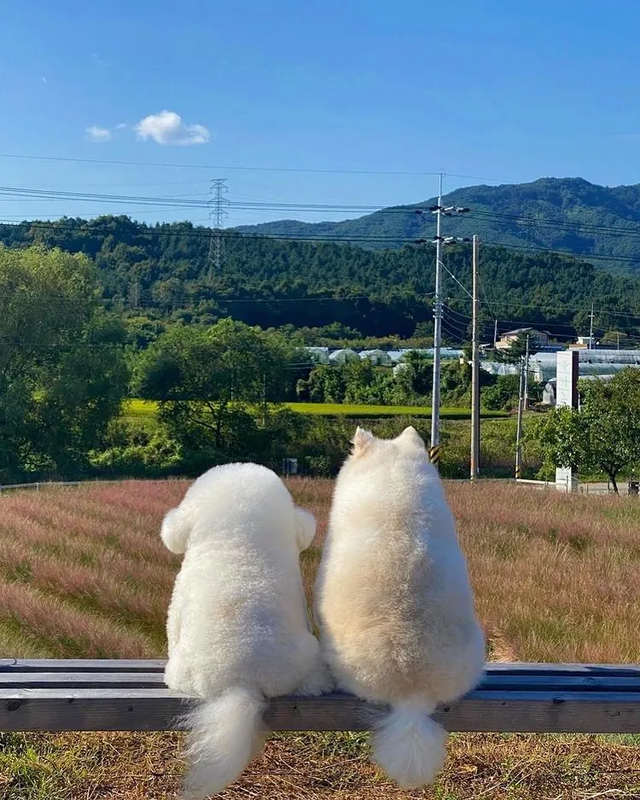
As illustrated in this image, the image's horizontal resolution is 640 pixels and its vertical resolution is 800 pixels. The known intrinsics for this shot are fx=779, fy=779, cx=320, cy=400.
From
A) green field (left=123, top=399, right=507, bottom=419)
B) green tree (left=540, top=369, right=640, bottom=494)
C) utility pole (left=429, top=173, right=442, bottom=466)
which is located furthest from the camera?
green field (left=123, top=399, right=507, bottom=419)

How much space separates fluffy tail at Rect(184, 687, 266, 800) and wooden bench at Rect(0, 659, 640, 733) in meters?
0.15

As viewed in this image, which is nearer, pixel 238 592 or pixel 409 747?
pixel 409 747

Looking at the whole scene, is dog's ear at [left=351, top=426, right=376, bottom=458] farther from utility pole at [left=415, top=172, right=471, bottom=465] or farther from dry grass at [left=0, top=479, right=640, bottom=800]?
utility pole at [left=415, top=172, right=471, bottom=465]

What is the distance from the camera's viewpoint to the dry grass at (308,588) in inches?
128

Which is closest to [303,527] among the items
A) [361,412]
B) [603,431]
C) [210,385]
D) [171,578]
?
[171,578]

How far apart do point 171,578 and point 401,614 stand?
4853 mm

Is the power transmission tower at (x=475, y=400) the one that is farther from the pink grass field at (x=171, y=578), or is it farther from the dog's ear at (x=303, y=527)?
the dog's ear at (x=303, y=527)

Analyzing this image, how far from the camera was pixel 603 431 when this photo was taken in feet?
91.3

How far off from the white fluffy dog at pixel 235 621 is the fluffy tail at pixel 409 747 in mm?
287

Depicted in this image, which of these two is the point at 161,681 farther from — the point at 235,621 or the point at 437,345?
the point at 437,345

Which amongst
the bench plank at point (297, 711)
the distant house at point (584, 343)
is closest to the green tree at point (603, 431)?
the bench plank at point (297, 711)

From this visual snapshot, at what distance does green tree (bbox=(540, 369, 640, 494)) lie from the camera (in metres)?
27.3

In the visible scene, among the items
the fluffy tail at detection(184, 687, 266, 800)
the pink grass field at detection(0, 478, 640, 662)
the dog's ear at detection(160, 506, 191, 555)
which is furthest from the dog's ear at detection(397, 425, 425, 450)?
the pink grass field at detection(0, 478, 640, 662)

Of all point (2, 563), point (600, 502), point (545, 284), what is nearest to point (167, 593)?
point (2, 563)
